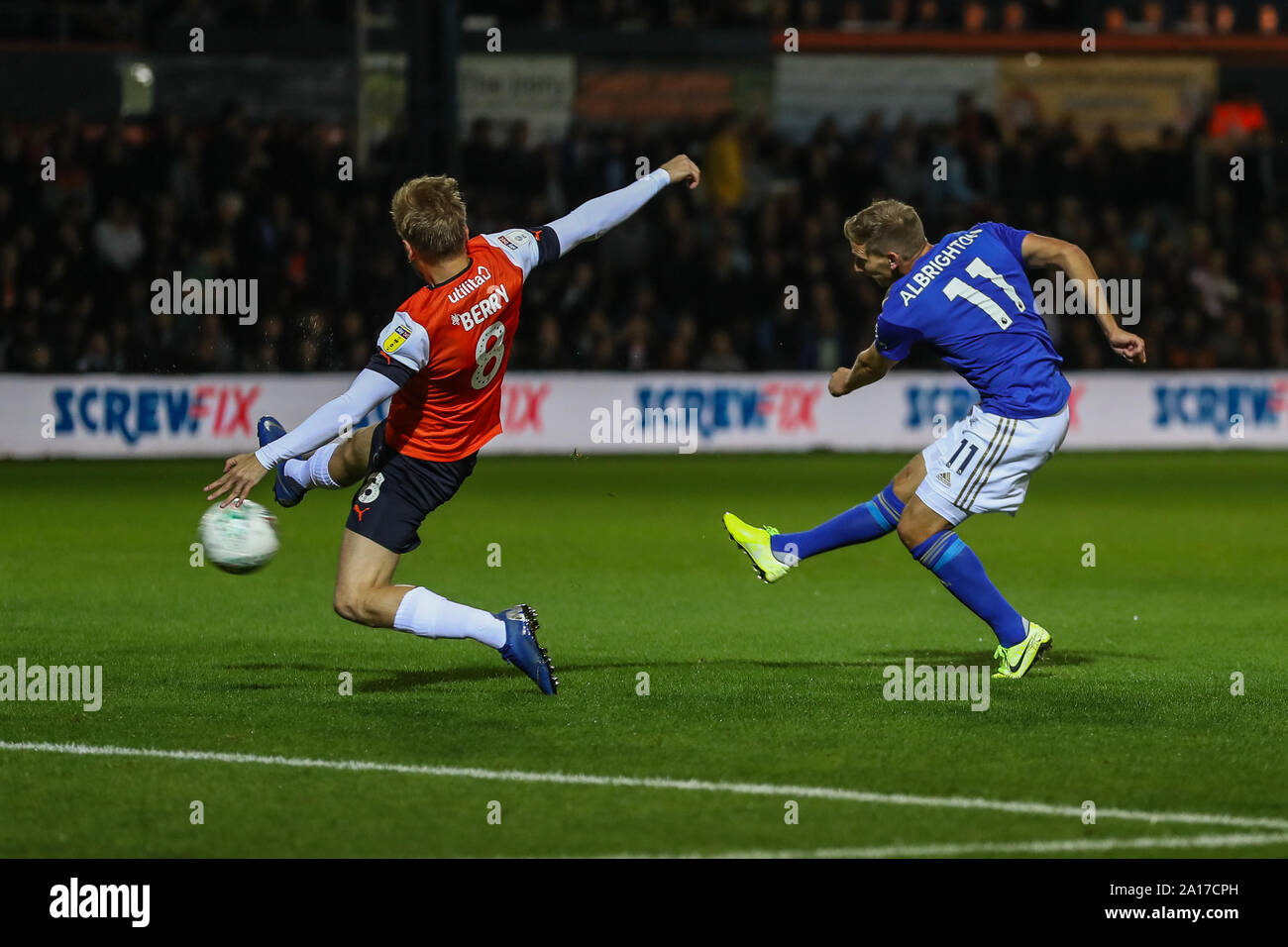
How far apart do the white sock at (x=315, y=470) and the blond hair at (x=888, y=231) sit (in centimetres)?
237

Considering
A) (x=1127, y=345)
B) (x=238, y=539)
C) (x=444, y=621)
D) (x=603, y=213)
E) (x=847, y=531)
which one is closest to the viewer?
(x=444, y=621)

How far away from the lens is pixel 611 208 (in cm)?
831

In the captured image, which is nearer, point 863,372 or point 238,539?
point 238,539

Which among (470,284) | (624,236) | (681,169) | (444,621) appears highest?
(624,236)

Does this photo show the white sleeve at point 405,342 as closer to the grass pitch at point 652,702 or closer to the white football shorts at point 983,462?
the grass pitch at point 652,702

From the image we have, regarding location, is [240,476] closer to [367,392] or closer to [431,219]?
[367,392]

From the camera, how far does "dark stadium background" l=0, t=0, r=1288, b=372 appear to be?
70.9 feet

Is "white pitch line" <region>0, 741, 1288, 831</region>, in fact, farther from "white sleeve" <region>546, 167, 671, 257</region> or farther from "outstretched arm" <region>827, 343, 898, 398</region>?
"outstretched arm" <region>827, 343, 898, 398</region>

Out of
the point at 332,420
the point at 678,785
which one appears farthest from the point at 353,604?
the point at 678,785

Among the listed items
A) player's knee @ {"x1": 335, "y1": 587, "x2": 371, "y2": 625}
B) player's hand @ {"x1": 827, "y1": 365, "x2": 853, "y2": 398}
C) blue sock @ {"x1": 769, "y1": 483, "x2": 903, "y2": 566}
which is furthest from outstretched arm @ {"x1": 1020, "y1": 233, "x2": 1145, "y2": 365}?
player's knee @ {"x1": 335, "y1": 587, "x2": 371, "y2": 625}

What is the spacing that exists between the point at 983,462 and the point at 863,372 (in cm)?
70

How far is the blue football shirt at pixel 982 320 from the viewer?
332 inches

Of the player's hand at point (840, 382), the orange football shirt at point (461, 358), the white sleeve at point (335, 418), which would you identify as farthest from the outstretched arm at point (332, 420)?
the player's hand at point (840, 382)

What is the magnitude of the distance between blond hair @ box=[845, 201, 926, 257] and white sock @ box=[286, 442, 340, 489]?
7.77 ft
